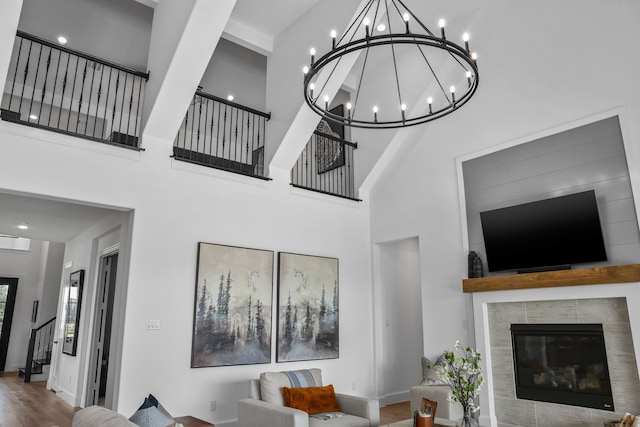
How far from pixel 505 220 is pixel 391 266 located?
2.41m

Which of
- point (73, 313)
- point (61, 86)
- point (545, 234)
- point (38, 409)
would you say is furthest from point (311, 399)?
point (61, 86)

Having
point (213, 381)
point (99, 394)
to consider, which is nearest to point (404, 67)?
point (213, 381)

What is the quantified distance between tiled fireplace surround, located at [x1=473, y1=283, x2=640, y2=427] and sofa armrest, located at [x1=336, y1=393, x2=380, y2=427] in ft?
5.47

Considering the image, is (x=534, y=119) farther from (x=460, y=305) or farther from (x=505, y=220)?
(x=460, y=305)

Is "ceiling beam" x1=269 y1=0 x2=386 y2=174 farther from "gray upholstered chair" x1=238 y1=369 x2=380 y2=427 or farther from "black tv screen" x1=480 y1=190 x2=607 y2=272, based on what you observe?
"gray upholstered chair" x1=238 y1=369 x2=380 y2=427

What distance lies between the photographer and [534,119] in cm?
543

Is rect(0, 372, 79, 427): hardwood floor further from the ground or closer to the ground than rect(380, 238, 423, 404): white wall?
closer to the ground

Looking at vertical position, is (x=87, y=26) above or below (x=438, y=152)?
above

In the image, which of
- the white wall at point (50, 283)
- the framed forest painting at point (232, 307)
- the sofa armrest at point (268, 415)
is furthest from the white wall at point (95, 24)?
the white wall at point (50, 283)

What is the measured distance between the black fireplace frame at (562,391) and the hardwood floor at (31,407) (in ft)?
17.7

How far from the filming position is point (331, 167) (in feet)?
26.7

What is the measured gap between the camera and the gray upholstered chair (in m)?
3.82

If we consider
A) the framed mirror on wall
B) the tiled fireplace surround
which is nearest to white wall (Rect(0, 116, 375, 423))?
the framed mirror on wall


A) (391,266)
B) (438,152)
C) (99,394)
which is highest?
(438,152)
